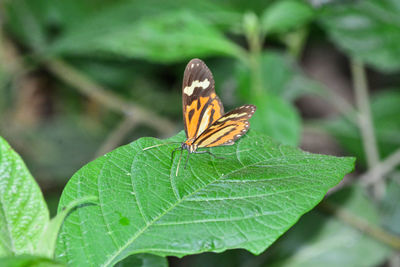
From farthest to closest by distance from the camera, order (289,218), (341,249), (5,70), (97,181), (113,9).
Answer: (5,70), (113,9), (341,249), (97,181), (289,218)

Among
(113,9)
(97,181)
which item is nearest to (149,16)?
(113,9)

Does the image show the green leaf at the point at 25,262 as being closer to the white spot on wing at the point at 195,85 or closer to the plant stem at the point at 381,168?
the white spot on wing at the point at 195,85

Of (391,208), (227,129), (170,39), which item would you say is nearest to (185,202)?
(227,129)

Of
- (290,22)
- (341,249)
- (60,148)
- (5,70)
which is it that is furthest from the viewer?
(60,148)

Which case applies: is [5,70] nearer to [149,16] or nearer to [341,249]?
[149,16]

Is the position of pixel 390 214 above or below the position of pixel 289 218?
below
